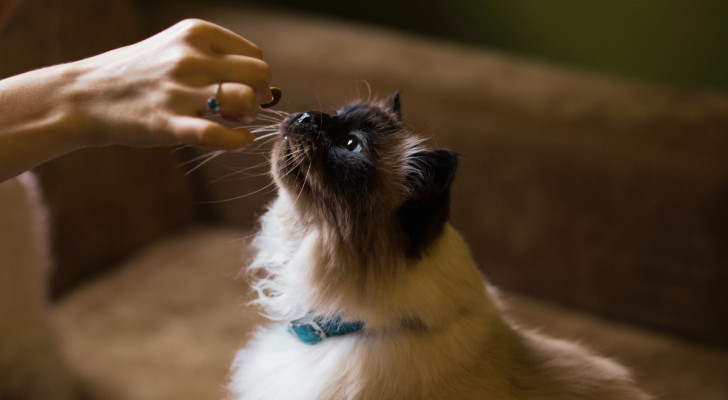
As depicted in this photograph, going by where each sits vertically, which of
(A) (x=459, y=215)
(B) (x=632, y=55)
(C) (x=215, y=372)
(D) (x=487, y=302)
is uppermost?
(B) (x=632, y=55)

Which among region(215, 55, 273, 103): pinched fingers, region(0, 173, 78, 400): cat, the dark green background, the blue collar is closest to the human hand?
region(215, 55, 273, 103): pinched fingers

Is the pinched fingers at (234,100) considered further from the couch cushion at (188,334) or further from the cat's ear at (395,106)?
the couch cushion at (188,334)

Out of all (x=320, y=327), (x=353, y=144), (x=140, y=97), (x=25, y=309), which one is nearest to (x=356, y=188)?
(x=353, y=144)

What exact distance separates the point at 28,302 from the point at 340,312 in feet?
2.28

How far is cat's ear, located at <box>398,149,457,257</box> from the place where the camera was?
32.3 inches

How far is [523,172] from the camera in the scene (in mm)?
1556

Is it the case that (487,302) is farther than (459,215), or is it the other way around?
(459,215)

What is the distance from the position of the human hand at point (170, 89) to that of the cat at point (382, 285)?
0.71ft

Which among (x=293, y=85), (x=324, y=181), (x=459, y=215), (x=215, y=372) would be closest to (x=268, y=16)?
(x=293, y=85)

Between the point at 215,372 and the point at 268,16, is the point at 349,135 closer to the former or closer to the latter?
the point at 215,372

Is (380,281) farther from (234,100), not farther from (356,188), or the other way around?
(234,100)

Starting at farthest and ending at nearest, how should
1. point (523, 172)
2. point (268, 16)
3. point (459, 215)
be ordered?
1. point (268, 16)
2. point (459, 215)
3. point (523, 172)

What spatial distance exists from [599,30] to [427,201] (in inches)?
58.9

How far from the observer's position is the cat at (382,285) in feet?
2.88
